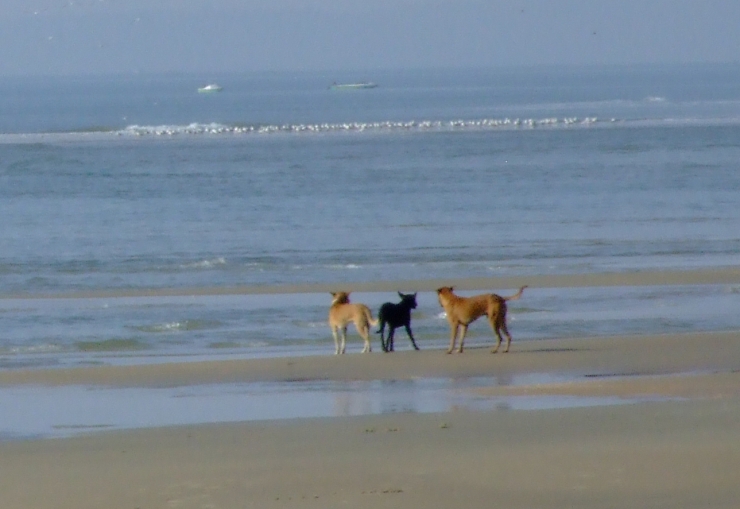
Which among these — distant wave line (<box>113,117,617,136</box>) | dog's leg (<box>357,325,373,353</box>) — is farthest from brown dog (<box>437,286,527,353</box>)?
distant wave line (<box>113,117,617,136</box>)

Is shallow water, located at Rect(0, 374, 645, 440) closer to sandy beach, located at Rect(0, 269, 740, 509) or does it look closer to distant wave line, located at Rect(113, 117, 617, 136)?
sandy beach, located at Rect(0, 269, 740, 509)

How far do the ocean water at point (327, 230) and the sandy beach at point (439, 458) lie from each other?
4107 millimetres

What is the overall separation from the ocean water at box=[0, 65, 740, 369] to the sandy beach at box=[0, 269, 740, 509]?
411cm

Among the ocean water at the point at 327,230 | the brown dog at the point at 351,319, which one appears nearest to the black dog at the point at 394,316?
the brown dog at the point at 351,319

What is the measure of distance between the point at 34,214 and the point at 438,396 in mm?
23220

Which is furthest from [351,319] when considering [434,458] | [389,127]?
[389,127]

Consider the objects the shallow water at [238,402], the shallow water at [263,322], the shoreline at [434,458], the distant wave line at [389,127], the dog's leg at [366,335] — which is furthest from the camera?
the distant wave line at [389,127]

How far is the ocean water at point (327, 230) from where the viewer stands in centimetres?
1534

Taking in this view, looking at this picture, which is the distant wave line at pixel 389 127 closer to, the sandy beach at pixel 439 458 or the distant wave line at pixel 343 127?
the distant wave line at pixel 343 127

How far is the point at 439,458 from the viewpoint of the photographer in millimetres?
8164

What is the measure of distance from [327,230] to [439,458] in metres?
19.1

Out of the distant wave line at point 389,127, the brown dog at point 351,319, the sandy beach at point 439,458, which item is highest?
the distant wave line at point 389,127

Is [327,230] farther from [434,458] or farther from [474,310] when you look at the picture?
[434,458]

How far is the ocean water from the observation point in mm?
15344
